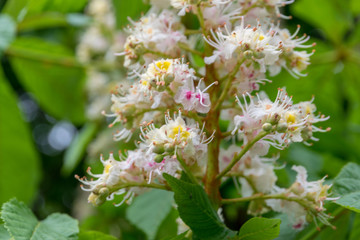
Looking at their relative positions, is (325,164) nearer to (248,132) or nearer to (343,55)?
(343,55)

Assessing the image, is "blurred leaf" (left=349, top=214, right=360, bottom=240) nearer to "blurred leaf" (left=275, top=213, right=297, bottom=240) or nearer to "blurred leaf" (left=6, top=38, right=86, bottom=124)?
"blurred leaf" (left=275, top=213, right=297, bottom=240)

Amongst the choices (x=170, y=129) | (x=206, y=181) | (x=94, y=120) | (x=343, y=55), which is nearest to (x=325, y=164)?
(x=343, y=55)

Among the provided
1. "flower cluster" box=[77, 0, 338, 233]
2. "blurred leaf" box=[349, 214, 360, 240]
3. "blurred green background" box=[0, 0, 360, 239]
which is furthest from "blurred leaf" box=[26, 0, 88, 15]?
"blurred leaf" box=[349, 214, 360, 240]

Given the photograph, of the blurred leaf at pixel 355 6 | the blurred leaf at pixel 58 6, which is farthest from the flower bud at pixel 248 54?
the blurred leaf at pixel 355 6

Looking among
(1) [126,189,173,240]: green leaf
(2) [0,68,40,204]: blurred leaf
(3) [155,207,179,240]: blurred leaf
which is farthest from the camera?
(2) [0,68,40,204]: blurred leaf

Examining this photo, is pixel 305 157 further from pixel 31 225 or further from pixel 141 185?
pixel 31 225

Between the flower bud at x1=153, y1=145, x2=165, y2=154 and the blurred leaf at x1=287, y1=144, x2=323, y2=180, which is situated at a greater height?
the flower bud at x1=153, y1=145, x2=165, y2=154

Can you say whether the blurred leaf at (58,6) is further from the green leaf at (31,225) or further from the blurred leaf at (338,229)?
the blurred leaf at (338,229)

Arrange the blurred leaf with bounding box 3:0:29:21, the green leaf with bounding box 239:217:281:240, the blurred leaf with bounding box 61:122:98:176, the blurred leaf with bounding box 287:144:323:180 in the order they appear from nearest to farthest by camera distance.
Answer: the green leaf with bounding box 239:217:281:240
the blurred leaf with bounding box 287:144:323:180
the blurred leaf with bounding box 3:0:29:21
the blurred leaf with bounding box 61:122:98:176

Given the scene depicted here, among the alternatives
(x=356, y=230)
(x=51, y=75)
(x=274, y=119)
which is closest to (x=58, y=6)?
(x=51, y=75)
